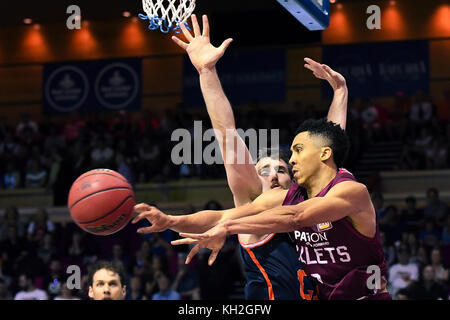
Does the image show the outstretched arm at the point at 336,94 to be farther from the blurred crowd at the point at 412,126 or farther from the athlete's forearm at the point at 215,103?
the blurred crowd at the point at 412,126

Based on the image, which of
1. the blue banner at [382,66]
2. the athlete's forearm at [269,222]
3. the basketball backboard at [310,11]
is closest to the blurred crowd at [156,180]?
the blue banner at [382,66]

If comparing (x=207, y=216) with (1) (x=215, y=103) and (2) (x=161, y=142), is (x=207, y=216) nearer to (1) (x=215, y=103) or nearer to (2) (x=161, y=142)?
(1) (x=215, y=103)

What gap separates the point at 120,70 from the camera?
15.9 metres

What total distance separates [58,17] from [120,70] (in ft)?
5.83

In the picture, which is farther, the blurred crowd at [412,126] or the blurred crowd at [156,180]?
the blurred crowd at [412,126]

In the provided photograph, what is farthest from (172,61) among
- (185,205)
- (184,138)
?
(185,205)

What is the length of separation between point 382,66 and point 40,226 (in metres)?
7.05

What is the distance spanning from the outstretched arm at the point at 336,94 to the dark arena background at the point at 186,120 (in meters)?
4.31

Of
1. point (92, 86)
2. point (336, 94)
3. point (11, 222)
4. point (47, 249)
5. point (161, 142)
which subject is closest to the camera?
point (336, 94)

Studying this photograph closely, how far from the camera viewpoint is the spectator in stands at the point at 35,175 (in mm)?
14195

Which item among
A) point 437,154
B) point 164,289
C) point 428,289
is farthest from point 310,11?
point 437,154

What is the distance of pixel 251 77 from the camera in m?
15.1
